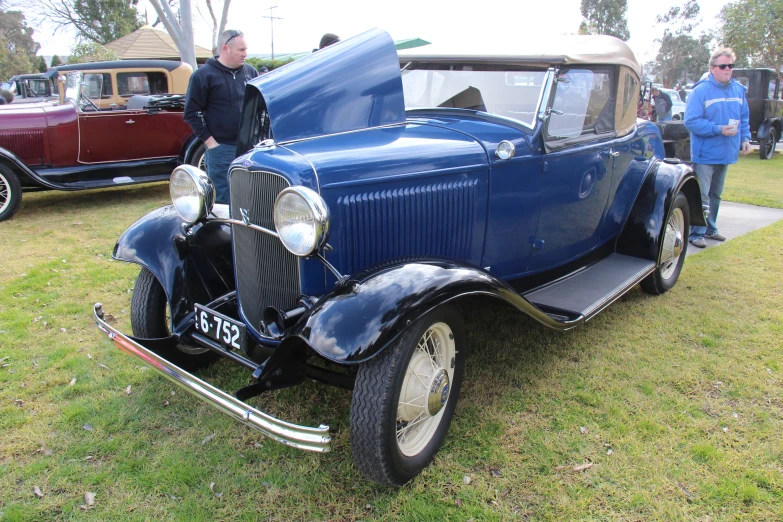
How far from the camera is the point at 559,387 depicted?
3119 mm

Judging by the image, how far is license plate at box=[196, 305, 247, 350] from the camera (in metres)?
2.44

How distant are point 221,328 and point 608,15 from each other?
2227 inches

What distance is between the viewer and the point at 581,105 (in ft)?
11.7

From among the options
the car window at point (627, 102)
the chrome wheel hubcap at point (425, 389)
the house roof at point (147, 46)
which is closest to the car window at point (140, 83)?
the car window at point (627, 102)

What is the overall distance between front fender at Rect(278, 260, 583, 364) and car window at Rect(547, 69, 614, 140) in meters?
1.40

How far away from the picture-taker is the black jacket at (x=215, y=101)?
4625 mm

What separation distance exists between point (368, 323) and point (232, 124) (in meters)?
3.37

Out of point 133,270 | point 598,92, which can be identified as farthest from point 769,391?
point 133,270

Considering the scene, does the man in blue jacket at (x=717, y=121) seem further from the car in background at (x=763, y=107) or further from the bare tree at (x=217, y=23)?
the bare tree at (x=217, y=23)

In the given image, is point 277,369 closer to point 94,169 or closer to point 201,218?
point 201,218

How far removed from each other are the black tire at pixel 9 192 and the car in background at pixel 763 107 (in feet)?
50.8

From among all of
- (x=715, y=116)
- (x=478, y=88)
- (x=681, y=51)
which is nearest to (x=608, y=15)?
(x=681, y=51)

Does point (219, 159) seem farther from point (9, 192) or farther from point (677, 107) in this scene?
point (677, 107)

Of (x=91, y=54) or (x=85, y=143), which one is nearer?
(x=85, y=143)
